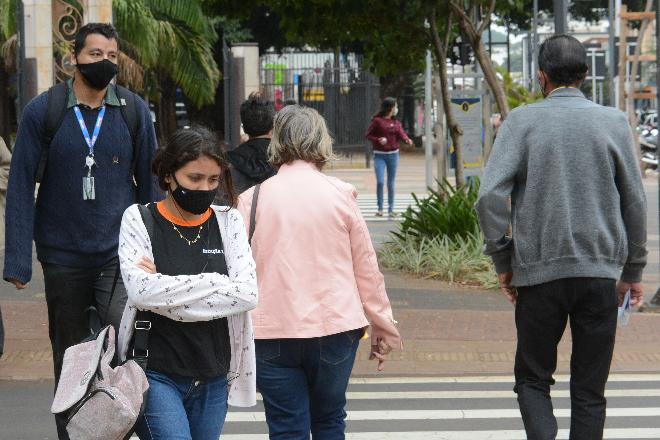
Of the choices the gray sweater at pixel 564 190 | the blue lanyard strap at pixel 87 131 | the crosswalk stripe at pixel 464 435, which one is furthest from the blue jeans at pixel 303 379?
the crosswalk stripe at pixel 464 435

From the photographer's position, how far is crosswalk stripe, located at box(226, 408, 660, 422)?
7.55 meters

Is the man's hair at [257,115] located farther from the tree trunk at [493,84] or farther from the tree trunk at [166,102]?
the tree trunk at [166,102]

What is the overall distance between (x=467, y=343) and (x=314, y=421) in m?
4.82

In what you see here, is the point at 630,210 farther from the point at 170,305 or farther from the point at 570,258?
the point at 170,305

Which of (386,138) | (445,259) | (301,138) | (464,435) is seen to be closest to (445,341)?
(464,435)

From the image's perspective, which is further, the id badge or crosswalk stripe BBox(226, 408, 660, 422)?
crosswalk stripe BBox(226, 408, 660, 422)

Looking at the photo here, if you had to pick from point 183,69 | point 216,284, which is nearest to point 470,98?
point 216,284

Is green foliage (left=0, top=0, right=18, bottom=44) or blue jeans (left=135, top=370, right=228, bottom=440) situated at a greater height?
green foliage (left=0, top=0, right=18, bottom=44)

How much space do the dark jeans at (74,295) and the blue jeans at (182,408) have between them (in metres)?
1.27

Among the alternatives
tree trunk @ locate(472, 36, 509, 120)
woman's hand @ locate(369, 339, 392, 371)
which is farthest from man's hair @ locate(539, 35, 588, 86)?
tree trunk @ locate(472, 36, 509, 120)

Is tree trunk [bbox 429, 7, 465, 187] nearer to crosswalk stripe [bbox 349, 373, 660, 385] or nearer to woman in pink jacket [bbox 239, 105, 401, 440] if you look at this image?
crosswalk stripe [bbox 349, 373, 660, 385]

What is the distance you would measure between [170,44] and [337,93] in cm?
692

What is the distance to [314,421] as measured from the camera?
5074mm

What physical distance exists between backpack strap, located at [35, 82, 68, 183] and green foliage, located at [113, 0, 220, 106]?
2357 centimetres
